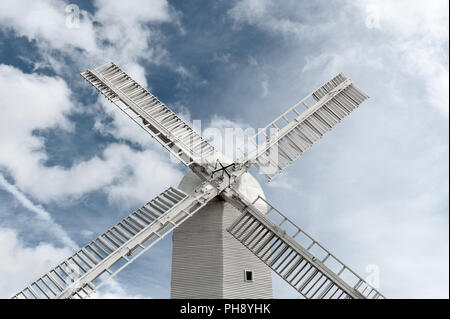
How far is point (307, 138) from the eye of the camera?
14.2 meters

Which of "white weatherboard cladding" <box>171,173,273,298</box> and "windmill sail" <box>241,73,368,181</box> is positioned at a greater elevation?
"windmill sail" <box>241,73,368,181</box>

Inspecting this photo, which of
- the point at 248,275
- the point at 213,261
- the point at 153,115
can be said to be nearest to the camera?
the point at 213,261

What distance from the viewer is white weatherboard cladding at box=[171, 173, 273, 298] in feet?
38.5

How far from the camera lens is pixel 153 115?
13.6 meters

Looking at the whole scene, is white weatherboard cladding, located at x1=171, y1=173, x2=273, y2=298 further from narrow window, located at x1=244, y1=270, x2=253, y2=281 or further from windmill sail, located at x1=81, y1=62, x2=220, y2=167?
windmill sail, located at x1=81, y1=62, x2=220, y2=167

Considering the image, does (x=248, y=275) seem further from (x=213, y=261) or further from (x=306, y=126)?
(x=306, y=126)

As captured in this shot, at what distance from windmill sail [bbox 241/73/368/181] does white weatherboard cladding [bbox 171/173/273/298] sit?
2115 mm

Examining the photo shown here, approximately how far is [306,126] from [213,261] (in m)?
6.02

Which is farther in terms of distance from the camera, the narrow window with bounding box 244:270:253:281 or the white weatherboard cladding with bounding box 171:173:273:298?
the narrow window with bounding box 244:270:253:281

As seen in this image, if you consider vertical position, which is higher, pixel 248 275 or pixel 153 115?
pixel 153 115

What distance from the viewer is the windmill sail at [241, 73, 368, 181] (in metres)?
13.2

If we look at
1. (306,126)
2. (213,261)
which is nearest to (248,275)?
(213,261)

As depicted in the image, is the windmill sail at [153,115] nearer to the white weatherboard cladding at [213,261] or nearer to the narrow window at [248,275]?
the white weatherboard cladding at [213,261]
